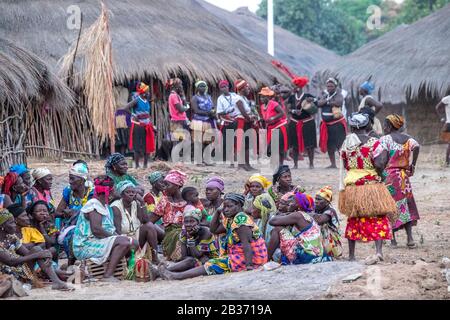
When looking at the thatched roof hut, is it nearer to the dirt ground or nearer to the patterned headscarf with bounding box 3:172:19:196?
the patterned headscarf with bounding box 3:172:19:196

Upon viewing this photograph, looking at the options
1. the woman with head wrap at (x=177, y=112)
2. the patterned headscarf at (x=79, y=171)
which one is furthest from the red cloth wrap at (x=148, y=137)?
the patterned headscarf at (x=79, y=171)

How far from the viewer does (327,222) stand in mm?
8656

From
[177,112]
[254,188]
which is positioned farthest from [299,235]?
[177,112]

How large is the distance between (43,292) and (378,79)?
16.0m

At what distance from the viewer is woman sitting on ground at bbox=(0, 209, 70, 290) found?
7832 millimetres

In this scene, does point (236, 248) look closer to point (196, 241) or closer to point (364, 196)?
point (196, 241)

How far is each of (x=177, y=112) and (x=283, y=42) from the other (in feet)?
57.4

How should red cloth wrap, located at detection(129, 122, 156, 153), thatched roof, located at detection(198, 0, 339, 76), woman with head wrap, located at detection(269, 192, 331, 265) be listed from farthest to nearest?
thatched roof, located at detection(198, 0, 339, 76)
red cloth wrap, located at detection(129, 122, 156, 153)
woman with head wrap, located at detection(269, 192, 331, 265)

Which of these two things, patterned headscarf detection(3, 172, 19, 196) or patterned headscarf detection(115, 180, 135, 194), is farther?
patterned headscarf detection(3, 172, 19, 196)

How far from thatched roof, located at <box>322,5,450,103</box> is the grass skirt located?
13.5 m

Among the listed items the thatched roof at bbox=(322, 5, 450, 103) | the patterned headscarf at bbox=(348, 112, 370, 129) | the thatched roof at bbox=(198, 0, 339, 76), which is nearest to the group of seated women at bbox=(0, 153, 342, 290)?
the patterned headscarf at bbox=(348, 112, 370, 129)

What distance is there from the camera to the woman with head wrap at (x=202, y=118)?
53.0 ft
